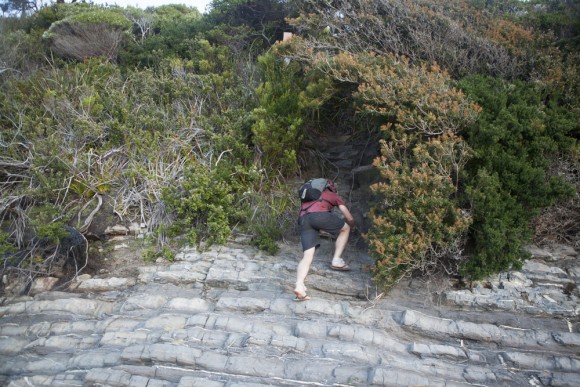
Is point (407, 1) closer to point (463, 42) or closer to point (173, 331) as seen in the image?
point (463, 42)

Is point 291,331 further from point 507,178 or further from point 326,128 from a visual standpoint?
point 326,128

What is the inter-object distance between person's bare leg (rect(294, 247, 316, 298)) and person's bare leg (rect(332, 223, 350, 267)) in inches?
15.3

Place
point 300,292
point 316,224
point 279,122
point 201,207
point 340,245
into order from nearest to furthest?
point 300,292 < point 316,224 < point 340,245 < point 201,207 < point 279,122

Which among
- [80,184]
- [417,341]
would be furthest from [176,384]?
[80,184]

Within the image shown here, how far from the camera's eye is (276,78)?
29.2 ft

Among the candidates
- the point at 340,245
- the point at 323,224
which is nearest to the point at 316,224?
the point at 323,224

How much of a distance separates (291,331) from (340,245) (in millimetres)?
1366

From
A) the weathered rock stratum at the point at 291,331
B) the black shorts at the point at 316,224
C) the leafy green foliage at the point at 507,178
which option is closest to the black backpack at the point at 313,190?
the black shorts at the point at 316,224

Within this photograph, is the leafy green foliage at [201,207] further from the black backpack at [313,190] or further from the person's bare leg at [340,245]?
the person's bare leg at [340,245]

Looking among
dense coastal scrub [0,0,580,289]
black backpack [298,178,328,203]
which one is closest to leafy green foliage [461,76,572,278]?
dense coastal scrub [0,0,580,289]

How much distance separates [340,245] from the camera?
21.1 ft

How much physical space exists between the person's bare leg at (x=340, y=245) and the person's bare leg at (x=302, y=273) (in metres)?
0.39

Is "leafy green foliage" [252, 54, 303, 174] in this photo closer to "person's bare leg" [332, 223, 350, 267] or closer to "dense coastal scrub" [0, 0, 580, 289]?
"dense coastal scrub" [0, 0, 580, 289]

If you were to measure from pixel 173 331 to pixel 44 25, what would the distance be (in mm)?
11231
